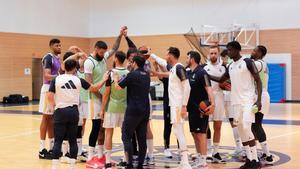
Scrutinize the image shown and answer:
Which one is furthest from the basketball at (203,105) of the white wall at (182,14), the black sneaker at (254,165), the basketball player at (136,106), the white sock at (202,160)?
the white wall at (182,14)

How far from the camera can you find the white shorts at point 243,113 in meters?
7.83

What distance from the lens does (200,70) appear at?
822cm

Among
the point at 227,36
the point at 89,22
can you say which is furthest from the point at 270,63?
the point at 89,22

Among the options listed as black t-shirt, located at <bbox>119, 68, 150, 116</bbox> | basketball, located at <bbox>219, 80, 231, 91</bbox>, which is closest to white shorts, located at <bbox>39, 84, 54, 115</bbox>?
black t-shirt, located at <bbox>119, 68, 150, 116</bbox>

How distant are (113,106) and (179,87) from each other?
3.80 ft

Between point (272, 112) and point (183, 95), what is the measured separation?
12.5m

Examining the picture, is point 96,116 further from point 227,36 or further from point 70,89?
point 227,36

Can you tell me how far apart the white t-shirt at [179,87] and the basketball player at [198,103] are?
461mm

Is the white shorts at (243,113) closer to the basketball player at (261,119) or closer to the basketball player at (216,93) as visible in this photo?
the basketball player at (261,119)

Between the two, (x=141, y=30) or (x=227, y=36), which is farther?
(x=141, y=30)

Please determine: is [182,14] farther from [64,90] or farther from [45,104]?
[64,90]

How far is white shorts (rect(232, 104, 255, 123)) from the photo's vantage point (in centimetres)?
783

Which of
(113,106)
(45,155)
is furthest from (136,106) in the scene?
(45,155)

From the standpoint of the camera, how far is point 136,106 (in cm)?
770
